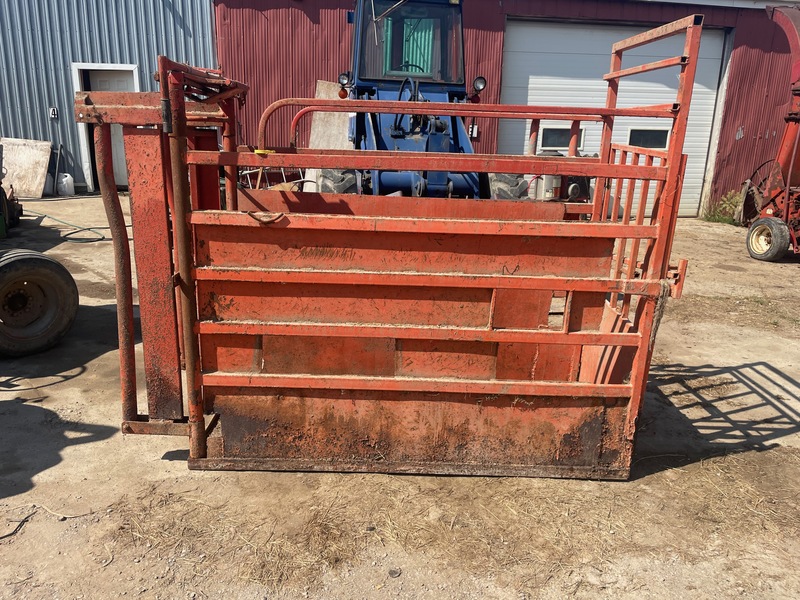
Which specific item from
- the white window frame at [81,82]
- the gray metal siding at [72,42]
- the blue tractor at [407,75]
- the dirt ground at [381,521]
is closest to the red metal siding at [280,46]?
the gray metal siding at [72,42]

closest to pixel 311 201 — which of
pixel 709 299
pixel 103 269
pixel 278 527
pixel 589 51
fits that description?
pixel 278 527

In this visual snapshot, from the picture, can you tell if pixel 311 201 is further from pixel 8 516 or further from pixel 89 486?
pixel 8 516

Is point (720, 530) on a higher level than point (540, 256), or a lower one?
lower

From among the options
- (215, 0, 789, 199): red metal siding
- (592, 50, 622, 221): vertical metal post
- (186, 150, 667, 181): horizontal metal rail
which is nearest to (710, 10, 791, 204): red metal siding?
(215, 0, 789, 199): red metal siding

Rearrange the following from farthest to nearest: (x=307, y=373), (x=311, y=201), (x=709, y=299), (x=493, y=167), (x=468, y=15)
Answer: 1. (x=468, y=15)
2. (x=709, y=299)
3. (x=311, y=201)
4. (x=307, y=373)
5. (x=493, y=167)

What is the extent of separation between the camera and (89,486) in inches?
122

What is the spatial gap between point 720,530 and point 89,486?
10.7ft

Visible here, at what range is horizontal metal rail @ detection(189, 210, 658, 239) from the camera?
283cm

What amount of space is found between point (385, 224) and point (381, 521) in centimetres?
146

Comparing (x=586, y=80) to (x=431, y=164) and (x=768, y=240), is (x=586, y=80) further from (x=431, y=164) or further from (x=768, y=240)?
(x=431, y=164)

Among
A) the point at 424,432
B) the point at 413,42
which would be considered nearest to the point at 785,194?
the point at 413,42

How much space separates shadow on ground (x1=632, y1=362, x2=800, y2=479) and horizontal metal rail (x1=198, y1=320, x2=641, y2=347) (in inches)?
41.8

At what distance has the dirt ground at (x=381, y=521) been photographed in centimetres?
253

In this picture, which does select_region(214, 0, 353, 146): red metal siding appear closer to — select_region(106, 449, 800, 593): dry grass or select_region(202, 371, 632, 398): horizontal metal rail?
select_region(202, 371, 632, 398): horizontal metal rail
